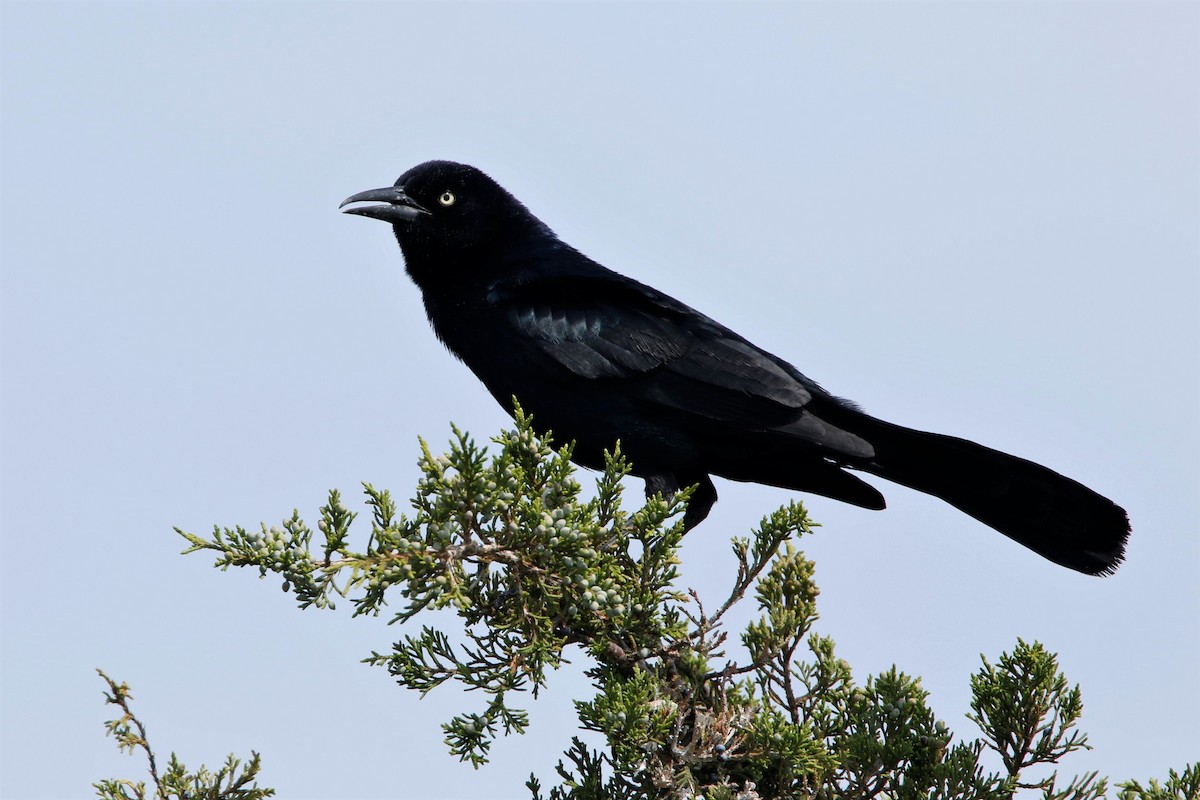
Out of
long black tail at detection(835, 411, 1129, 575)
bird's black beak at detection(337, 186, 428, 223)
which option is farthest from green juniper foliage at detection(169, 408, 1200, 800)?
bird's black beak at detection(337, 186, 428, 223)

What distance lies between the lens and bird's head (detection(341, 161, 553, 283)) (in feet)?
20.7

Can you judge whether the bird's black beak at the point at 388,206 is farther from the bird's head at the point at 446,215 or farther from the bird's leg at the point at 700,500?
the bird's leg at the point at 700,500

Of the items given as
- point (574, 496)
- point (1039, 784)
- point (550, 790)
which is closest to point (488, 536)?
point (574, 496)

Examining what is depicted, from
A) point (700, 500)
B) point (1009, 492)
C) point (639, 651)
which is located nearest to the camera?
point (639, 651)

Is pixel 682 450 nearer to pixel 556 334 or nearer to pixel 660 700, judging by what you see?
pixel 556 334

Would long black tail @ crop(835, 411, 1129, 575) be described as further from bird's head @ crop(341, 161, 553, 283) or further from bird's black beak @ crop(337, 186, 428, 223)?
bird's black beak @ crop(337, 186, 428, 223)

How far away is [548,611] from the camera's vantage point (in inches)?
145

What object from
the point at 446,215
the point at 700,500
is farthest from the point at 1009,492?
the point at 446,215

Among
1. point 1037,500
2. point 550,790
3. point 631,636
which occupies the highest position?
point 1037,500

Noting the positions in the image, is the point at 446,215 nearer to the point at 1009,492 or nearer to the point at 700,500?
the point at 700,500

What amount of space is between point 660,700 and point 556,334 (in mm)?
2258

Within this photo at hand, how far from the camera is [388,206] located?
6.46 m

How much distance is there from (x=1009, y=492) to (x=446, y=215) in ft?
10.8

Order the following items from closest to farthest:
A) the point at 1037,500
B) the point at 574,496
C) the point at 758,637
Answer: the point at 574,496 < the point at 758,637 < the point at 1037,500
